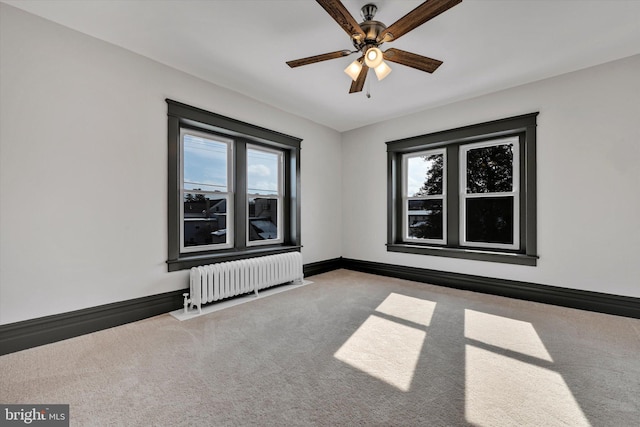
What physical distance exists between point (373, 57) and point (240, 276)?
Answer: 2969 millimetres

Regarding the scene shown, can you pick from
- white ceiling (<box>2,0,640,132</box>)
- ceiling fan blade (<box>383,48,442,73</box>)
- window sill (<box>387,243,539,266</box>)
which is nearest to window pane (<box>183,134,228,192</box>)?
white ceiling (<box>2,0,640,132</box>)

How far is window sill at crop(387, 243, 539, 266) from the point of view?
11.7ft

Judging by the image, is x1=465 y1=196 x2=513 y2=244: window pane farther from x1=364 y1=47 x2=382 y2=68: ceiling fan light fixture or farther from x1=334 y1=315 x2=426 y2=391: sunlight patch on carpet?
x1=364 y1=47 x2=382 y2=68: ceiling fan light fixture

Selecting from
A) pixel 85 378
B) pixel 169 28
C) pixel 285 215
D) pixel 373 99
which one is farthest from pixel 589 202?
pixel 85 378

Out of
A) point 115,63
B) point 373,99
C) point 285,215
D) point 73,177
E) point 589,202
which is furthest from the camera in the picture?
point 285,215

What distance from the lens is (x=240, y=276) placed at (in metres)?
3.56

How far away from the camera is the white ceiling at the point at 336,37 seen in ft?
7.41

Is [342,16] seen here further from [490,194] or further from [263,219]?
[490,194]

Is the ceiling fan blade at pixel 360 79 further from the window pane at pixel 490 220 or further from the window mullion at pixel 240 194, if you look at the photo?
the window pane at pixel 490 220

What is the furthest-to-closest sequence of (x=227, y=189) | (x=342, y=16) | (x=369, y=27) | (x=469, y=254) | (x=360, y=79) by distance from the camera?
1. (x=469, y=254)
2. (x=227, y=189)
3. (x=360, y=79)
4. (x=369, y=27)
5. (x=342, y=16)

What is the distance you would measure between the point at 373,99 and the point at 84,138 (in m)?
3.58

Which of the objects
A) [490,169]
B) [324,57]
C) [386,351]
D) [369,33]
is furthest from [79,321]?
[490,169]

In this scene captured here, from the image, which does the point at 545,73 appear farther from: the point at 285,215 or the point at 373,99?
the point at 285,215

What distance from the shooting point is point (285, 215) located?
4746 millimetres
